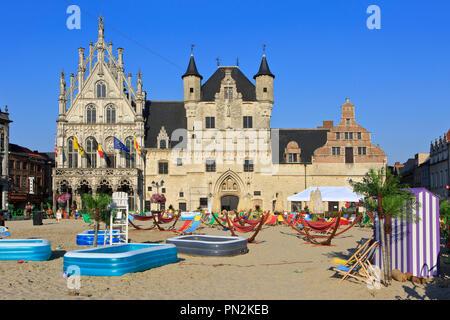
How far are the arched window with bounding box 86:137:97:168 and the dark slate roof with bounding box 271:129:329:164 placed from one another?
18625 mm

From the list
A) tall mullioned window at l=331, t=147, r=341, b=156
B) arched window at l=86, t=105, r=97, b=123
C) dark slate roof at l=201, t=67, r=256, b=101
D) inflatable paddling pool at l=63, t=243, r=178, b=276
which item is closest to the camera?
inflatable paddling pool at l=63, t=243, r=178, b=276

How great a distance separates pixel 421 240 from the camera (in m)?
11.5

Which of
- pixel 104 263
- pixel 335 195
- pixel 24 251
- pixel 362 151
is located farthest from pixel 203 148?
pixel 104 263

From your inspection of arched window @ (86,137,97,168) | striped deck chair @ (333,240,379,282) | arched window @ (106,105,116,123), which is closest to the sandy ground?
striped deck chair @ (333,240,379,282)

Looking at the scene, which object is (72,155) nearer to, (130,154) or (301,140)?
(130,154)

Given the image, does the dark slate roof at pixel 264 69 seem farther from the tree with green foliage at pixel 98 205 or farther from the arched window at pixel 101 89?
the tree with green foliage at pixel 98 205

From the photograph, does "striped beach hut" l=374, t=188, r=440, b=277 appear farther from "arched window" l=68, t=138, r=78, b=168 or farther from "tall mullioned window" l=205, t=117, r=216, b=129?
"arched window" l=68, t=138, r=78, b=168

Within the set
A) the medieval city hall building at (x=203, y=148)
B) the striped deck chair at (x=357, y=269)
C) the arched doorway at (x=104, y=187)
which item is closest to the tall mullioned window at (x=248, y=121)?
the medieval city hall building at (x=203, y=148)

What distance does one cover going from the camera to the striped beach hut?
11.5 m

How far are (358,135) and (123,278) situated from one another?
38256 mm

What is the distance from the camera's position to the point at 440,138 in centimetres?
4622

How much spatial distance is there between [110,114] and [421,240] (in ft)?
131

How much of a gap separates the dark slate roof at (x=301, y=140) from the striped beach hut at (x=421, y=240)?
35196mm
